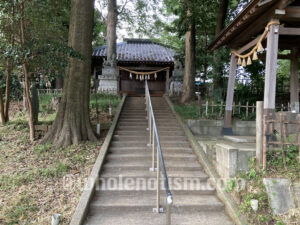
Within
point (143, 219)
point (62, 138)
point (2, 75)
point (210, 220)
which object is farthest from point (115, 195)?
point (2, 75)

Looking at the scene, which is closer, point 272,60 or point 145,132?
point 272,60

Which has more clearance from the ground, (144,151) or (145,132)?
(145,132)

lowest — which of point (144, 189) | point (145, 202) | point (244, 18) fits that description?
→ point (145, 202)

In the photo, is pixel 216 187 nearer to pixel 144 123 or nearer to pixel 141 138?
pixel 141 138

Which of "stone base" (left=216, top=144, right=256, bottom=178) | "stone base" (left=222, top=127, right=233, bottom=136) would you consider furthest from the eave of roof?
"stone base" (left=216, top=144, right=256, bottom=178)

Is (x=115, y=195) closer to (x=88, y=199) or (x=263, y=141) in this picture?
(x=88, y=199)

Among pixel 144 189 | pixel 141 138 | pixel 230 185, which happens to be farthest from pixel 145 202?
pixel 141 138

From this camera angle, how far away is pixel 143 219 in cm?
329

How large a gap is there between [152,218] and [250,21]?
16.9ft

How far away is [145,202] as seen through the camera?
3646mm

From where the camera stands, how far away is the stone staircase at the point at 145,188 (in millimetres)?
3375

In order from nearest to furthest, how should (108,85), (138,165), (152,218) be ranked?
(152,218) < (138,165) < (108,85)

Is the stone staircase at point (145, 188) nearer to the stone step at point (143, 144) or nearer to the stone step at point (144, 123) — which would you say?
the stone step at point (143, 144)

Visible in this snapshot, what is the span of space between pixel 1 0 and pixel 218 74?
26.4 ft
